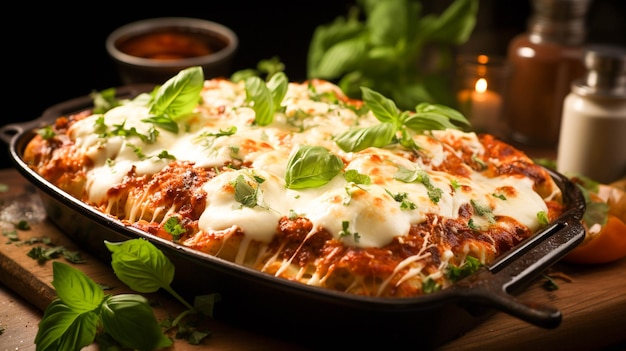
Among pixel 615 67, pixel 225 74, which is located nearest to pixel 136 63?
pixel 225 74

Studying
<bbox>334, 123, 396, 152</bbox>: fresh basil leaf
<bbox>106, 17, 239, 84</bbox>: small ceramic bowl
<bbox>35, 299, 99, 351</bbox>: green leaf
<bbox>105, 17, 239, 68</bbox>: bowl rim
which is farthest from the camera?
<bbox>106, 17, 239, 84</bbox>: small ceramic bowl

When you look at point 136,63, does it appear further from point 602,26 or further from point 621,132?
point 602,26

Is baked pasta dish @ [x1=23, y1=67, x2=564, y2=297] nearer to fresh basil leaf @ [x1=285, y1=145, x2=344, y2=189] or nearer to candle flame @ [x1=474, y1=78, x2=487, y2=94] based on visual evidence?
fresh basil leaf @ [x1=285, y1=145, x2=344, y2=189]

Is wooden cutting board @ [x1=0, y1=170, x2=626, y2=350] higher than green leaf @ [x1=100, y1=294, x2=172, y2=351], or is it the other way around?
green leaf @ [x1=100, y1=294, x2=172, y2=351]

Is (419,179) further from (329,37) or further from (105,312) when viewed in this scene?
(329,37)

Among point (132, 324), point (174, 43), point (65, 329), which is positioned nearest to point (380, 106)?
point (132, 324)

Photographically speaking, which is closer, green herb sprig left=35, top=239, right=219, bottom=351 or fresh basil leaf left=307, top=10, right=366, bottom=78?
green herb sprig left=35, top=239, right=219, bottom=351

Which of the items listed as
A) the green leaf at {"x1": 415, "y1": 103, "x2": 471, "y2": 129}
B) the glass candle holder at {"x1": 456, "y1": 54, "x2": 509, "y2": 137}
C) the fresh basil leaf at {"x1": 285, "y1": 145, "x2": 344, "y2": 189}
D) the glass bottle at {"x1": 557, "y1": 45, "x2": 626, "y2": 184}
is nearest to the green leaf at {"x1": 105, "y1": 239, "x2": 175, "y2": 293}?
the fresh basil leaf at {"x1": 285, "y1": 145, "x2": 344, "y2": 189}

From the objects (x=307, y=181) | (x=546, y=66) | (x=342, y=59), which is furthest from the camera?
(x=342, y=59)
